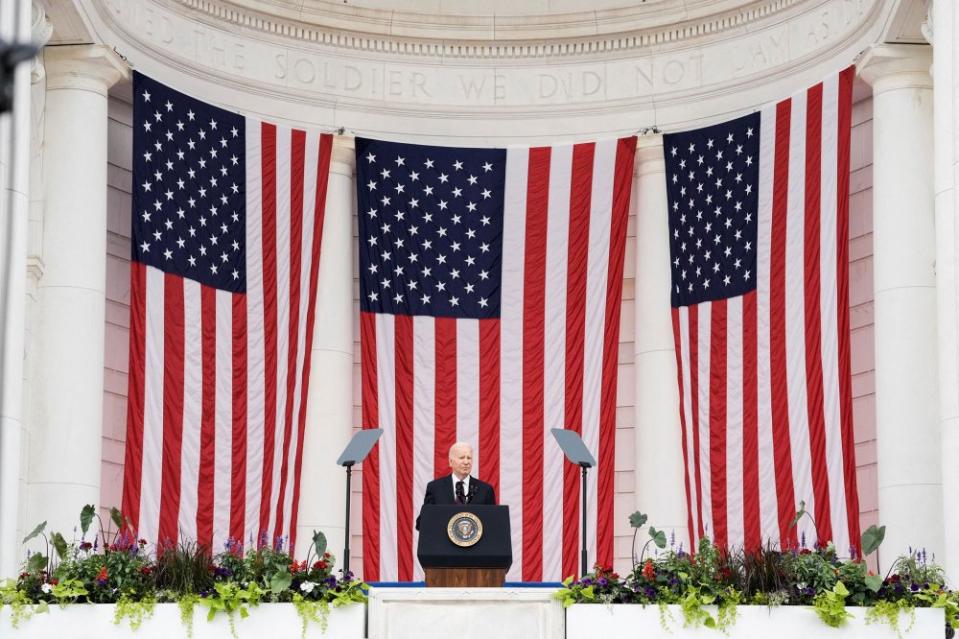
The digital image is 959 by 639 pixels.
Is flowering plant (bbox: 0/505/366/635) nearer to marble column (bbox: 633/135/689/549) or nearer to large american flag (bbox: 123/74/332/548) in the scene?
large american flag (bbox: 123/74/332/548)

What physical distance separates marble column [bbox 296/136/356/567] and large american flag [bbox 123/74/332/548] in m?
0.44

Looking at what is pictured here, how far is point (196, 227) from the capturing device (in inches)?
854

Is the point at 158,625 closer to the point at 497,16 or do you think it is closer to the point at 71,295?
the point at 71,295

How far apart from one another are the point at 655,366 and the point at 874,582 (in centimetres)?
977

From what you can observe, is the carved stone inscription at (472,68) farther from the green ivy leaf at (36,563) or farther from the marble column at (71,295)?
the green ivy leaf at (36,563)

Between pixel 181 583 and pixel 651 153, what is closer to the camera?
pixel 181 583

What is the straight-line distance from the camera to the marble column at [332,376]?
73.2 feet

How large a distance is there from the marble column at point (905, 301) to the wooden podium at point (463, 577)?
6745 millimetres

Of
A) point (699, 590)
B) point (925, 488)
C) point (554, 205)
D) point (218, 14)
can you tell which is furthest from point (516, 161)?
point (699, 590)

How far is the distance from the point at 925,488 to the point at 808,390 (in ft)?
8.22

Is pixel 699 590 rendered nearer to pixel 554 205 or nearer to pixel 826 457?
Result: pixel 826 457

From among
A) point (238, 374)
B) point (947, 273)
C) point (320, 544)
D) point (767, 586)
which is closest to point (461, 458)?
point (320, 544)

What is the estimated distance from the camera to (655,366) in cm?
2286

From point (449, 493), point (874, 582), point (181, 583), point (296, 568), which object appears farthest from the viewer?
point (449, 493)
